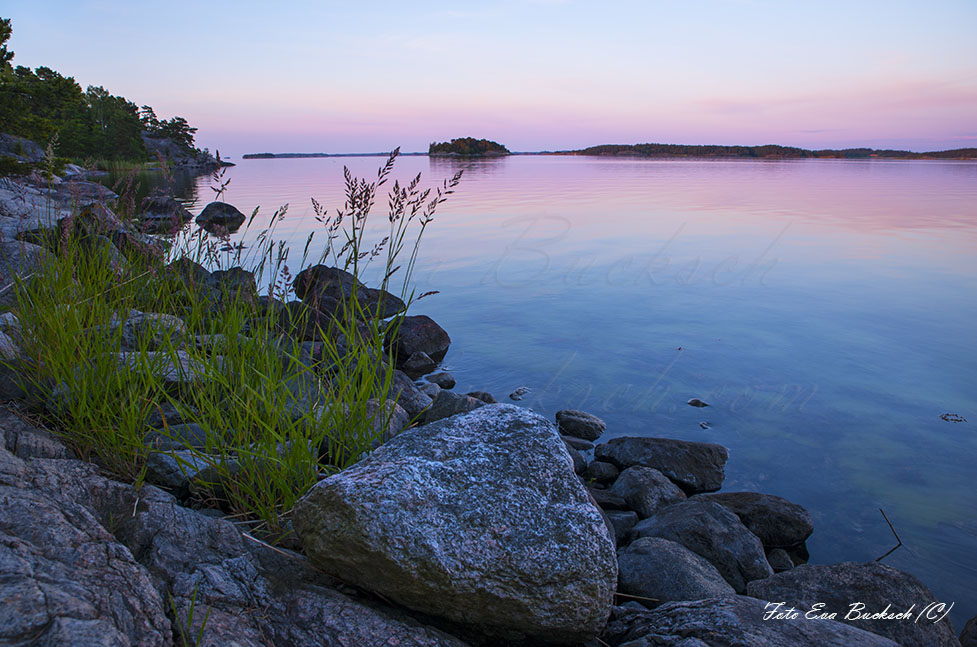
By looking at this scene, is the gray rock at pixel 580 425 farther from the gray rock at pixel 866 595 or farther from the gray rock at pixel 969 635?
the gray rock at pixel 969 635

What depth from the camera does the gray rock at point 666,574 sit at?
12.5ft

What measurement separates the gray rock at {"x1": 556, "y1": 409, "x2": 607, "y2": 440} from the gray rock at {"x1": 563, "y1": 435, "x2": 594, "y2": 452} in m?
0.17

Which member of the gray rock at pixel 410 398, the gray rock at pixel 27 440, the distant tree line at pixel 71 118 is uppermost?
the distant tree line at pixel 71 118

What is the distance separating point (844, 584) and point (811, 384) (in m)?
5.96

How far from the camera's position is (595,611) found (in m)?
2.67

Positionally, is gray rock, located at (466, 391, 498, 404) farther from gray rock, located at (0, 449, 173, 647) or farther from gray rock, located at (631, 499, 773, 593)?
gray rock, located at (0, 449, 173, 647)

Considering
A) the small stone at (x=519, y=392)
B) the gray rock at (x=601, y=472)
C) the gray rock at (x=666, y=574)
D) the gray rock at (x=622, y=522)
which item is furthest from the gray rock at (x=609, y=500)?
the small stone at (x=519, y=392)

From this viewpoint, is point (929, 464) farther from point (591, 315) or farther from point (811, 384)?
point (591, 315)

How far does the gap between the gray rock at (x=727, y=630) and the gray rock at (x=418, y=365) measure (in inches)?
286

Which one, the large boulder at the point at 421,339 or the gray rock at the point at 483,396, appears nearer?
the gray rock at the point at 483,396

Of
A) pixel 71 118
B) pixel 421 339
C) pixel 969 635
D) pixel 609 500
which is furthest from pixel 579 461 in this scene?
pixel 71 118

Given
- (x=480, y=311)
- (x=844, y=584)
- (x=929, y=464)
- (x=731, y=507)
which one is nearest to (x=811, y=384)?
(x=929, y=464)

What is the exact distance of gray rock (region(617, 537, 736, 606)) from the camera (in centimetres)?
382

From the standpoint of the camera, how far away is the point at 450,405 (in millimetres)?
5777
